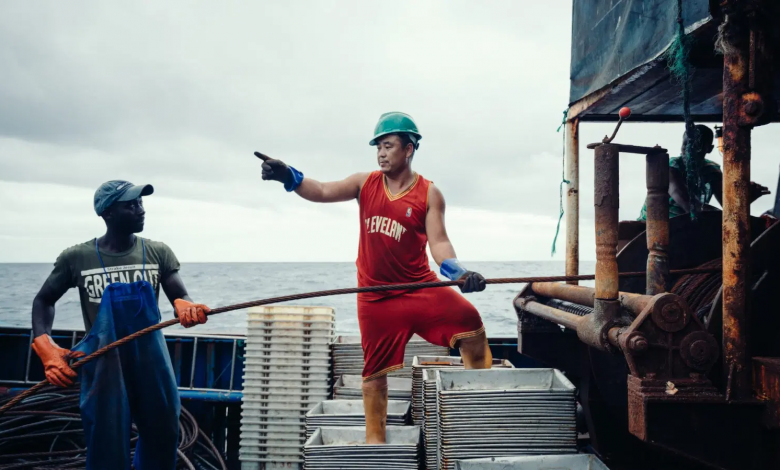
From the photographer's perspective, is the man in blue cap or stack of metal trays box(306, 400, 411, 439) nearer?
the man in blue cap

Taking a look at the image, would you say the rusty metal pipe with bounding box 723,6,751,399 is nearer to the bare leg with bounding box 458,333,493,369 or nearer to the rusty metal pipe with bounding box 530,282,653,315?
the rusty metal pipe with bounding box 530,282,653,315

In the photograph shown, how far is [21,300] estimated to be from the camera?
134 feet

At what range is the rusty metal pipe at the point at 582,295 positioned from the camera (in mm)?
3083

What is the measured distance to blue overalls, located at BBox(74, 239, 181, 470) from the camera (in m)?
3.94

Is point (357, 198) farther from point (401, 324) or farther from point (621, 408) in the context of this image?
point (621, 408)

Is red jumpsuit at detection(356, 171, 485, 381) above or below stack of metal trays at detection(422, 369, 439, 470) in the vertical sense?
above

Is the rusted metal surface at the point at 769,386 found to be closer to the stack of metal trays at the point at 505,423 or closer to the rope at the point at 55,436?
the stack of metal trays at the point at 505,423

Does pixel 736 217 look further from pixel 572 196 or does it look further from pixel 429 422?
pixel 572 196

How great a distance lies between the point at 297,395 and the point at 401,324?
2287 millimetres

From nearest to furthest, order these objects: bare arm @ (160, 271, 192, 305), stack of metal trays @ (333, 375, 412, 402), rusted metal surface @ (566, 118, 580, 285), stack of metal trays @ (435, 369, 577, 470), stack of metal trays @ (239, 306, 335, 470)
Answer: stack of metal trays @ (435, 369, 577, 470) < bare arm @ (160, 271, 192, 305) < stack of metal trays @ (333, 375, 412, 402) < stack of metal trays @ (239, 306, 335, 470) < rusted metal surface @ (566, 118, 580, 285)

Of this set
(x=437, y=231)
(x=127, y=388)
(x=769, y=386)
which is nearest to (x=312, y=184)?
(x=437, y=231)

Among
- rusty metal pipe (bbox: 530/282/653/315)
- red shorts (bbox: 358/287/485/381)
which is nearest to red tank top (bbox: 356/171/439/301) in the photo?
red shorts (bbox: 358/287/485/381)

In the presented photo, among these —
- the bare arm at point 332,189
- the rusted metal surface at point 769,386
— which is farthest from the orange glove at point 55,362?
the rusted metal surface at point 769,386

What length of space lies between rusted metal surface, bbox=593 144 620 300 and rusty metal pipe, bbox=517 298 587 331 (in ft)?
1.48
